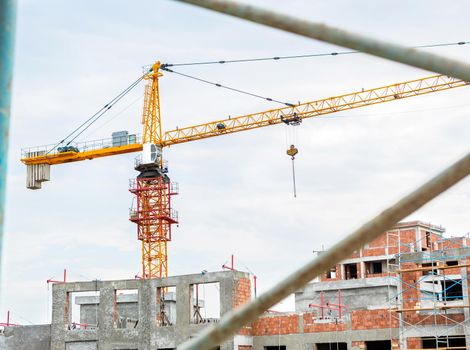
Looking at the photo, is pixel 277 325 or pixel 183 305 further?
pixel 277 325

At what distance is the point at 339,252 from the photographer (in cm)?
249

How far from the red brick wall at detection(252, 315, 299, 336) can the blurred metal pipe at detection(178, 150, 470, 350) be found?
26.3 m

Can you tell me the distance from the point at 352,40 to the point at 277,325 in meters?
26.9

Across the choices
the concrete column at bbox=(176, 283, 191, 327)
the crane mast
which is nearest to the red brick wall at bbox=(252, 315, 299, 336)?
the concrete column at bbox=(176, 283, 191, 327)

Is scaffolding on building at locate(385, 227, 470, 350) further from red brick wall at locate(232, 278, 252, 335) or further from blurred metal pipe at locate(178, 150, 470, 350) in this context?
blurred metal pipe at locate(178, 150, 470, 350)

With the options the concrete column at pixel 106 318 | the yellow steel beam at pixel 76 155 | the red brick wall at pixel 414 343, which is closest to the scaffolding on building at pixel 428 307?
the red brick wall at pixel 414 343

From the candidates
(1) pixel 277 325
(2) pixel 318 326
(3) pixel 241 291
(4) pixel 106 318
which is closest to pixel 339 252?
(3) pixel 241 291

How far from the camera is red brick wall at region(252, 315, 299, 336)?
2853 cm

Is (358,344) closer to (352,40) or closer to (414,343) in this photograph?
(414,343)

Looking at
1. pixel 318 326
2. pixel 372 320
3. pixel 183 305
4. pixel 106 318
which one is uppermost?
pixel 183 305

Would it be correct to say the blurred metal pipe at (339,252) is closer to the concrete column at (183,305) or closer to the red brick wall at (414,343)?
the red brick wall at (414,343)

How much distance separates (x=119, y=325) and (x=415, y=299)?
13.6 metres

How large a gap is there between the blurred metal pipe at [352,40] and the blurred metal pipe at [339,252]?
1.00 ft

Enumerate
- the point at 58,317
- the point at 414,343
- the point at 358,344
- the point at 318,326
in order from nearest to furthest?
1. the point at 414,343
2. the point at 358,344
3. the point at 318,326
4. the point at 58,317
